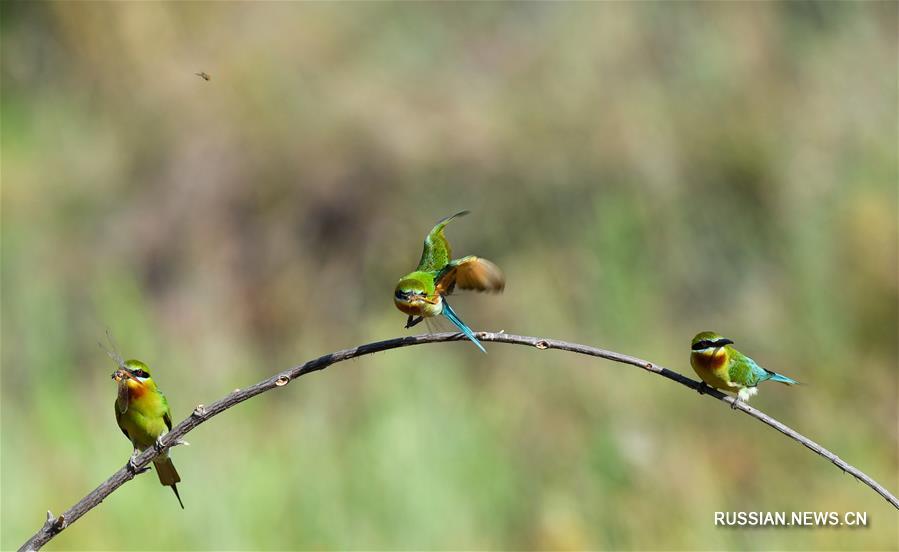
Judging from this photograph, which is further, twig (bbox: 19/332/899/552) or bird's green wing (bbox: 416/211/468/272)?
bird's green wing (bbox: 416/211/468/272)

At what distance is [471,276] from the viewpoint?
1.97 m

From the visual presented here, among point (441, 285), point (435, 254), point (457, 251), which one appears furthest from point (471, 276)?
point (457, 251)

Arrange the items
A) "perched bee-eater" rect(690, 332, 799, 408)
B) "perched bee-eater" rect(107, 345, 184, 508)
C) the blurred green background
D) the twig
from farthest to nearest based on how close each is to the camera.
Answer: the blurred green background, "perched bee-eater" rect(690, 332, 799, 408), "perched bee-eater" rect(107, 345, 184, 508), the twig

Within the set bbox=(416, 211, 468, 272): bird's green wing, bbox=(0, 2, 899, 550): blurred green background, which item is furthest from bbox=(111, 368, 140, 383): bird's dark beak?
bbox=(0, 2, 899, 550): blurred green background

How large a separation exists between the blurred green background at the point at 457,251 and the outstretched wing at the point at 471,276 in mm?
2399

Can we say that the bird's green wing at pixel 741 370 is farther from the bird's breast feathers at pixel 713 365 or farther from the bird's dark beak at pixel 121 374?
the bird's dark beak at pixel 121 374

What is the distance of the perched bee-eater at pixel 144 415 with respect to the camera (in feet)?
7.00

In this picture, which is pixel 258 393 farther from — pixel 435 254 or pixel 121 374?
pixel 435 254

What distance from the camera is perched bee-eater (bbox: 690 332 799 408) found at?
7.43 ft

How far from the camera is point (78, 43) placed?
863 centimetres

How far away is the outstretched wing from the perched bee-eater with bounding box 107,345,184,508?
0.67 m

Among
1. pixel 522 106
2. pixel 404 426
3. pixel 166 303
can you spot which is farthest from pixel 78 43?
pixel 404 426

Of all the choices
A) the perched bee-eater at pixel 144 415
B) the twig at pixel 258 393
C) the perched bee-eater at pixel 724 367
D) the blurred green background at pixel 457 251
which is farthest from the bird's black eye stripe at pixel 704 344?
the blurred green background at pixel 457 251

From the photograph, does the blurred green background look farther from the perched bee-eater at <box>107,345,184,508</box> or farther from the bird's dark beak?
the bird's dark beak
